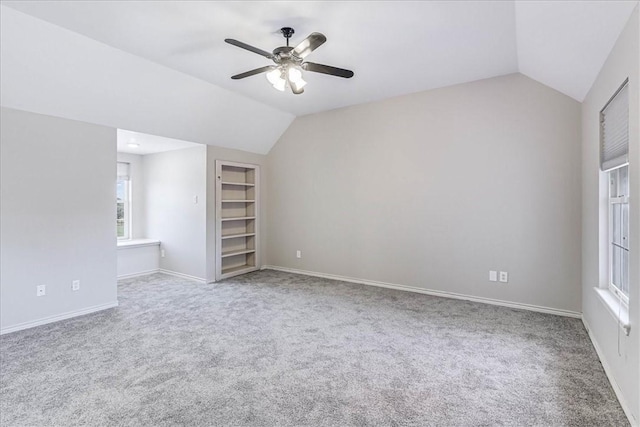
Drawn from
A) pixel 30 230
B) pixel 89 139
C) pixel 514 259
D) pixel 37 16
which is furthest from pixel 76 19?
pixel 514 259

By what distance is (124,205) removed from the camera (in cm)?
604

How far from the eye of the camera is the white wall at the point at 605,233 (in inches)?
71.1

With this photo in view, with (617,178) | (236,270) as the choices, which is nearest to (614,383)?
(617,178)

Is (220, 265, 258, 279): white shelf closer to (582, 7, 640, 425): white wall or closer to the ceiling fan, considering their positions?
the ceiling fan

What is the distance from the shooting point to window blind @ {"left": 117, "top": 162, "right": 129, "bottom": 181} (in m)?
5.87

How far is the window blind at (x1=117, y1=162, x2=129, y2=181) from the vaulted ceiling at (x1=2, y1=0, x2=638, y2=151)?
10.2ft

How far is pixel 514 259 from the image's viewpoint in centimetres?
379

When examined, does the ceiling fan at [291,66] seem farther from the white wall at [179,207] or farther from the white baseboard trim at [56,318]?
the white baseboard trim at [56,318]

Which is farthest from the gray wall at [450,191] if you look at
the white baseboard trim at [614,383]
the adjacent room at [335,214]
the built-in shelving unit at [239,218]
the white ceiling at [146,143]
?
the white ceiling at [146,143]

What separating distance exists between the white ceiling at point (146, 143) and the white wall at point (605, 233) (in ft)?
16.1

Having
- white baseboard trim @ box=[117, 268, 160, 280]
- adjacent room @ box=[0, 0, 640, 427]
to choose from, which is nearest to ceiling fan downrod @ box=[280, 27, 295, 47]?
adjacent room @ box=[0, 0, 640, 427]

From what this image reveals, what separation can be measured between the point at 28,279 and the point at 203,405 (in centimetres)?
265

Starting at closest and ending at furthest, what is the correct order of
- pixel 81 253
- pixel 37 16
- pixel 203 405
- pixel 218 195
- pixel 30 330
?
pixel 203 405 → pixel 37 16 → pixel 30 330 → pixel 81 253 → pixel 218 195

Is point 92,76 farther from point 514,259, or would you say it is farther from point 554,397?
point 514,259
